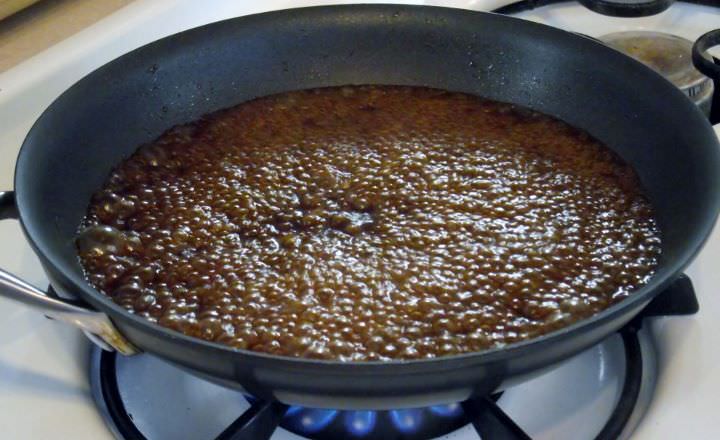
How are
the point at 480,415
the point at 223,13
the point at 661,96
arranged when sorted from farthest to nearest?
the point at 223,13, the point at 661,96, the point at 480,415

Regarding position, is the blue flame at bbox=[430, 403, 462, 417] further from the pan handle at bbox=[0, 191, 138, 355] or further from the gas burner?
the pan handle at bbox=[0, 191, 138, 355]

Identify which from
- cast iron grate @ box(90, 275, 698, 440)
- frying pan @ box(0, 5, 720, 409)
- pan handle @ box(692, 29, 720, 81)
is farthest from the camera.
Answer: pan handle @ box(692, 29, 720, 81)

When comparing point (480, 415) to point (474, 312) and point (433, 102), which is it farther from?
point (433, 102)

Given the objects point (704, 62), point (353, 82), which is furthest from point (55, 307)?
point (704, 62)

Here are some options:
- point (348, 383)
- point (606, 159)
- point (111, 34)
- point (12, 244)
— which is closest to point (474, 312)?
point (348, 383)

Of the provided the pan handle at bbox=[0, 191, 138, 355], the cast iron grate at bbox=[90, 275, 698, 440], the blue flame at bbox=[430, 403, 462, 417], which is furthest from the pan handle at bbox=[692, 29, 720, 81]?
the pan handle at bbox=[0, 191, 138, 355]
